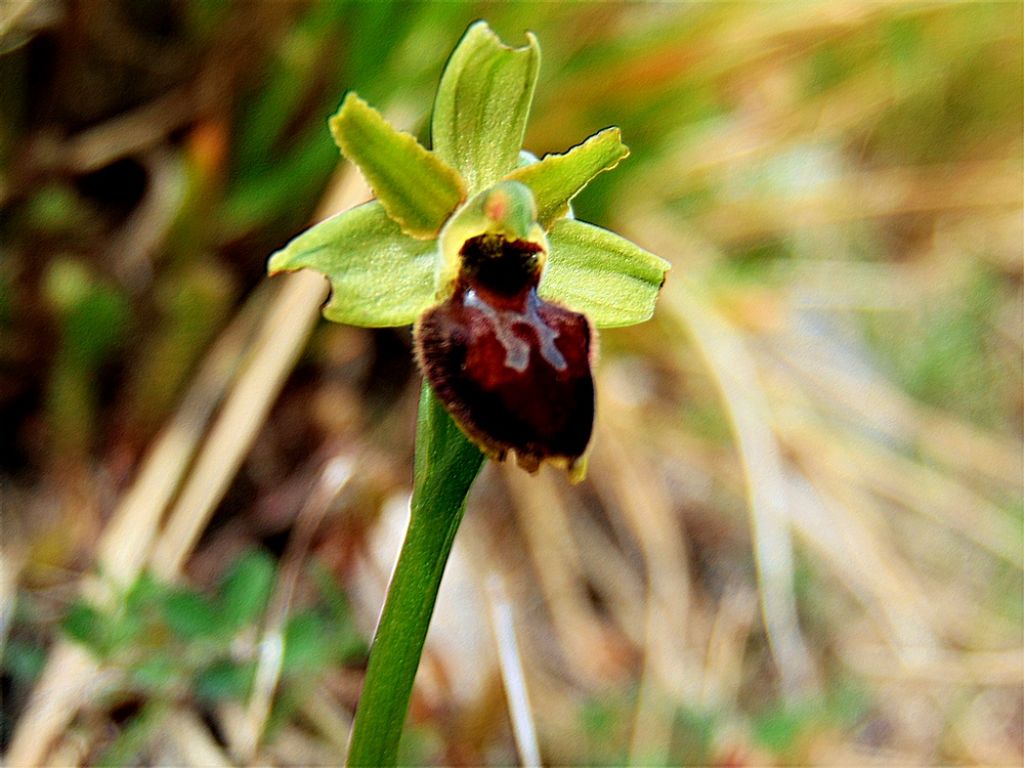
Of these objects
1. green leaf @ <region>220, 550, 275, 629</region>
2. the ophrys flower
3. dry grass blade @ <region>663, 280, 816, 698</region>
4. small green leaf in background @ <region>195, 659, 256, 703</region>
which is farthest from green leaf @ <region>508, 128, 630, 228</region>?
dry grass blade @ <region>663, 280, 816, 698</region>

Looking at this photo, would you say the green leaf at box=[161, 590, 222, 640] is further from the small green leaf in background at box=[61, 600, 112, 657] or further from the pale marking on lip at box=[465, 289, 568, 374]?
the pale marking on lip at box=[465, 289, 568, 374]

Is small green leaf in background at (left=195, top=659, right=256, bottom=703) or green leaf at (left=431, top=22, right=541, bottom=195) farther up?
green leaf at (left=431, top=22, right=541, bottom=195)

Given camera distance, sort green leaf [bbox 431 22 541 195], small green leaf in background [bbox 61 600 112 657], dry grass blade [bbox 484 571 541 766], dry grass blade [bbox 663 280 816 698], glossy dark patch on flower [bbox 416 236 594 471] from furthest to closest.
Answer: dry grass blade [bbox 663 280 816 698] → dry grass blade [bbox 484 571 541 766] → small green leaf in background [bbox 61 600 112 657] → green leaf [bbox 431 22 541 195] → glossy dark patch on flower [bbox 416 236 594 471]

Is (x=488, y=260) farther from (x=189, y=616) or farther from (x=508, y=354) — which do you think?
(x=189, y=616)

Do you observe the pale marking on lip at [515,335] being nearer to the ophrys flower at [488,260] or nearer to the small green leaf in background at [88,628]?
the ophrys flower at [488,260]

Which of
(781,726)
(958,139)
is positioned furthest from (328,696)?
(958,139)
